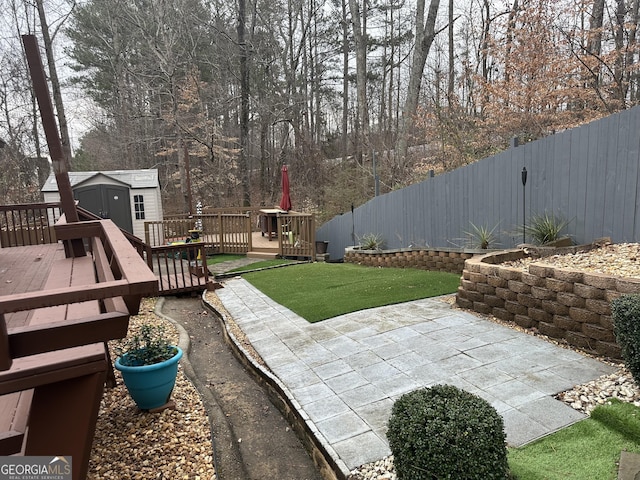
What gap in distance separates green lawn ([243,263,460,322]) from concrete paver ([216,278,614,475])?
1.08 feet

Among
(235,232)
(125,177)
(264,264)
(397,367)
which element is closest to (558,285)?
(397,367)

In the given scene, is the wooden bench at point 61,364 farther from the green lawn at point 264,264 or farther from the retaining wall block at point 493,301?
the green lawn at point 264,264

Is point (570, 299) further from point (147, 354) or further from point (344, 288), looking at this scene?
point (147, 354)

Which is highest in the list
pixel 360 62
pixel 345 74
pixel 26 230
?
pixel 345 74

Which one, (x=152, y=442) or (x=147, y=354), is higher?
(x=147, y=354)

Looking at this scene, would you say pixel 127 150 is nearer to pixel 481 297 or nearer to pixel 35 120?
pixel 35 120

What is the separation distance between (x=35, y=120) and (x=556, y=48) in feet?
66.4

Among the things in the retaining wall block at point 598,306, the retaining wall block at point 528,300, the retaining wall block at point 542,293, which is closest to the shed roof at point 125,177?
the retaining wall block at point 528,300

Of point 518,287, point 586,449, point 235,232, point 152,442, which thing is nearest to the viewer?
point 586,449

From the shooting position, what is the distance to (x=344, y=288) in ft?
20.2

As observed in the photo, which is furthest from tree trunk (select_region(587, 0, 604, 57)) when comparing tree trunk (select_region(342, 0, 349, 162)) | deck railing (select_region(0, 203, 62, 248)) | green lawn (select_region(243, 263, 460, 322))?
deck railing (select_region(0, 203, 62, 248))

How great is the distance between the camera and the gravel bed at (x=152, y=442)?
7.84ft

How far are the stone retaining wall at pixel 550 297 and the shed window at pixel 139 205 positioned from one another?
11.6m

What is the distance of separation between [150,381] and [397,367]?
1.98 metres
